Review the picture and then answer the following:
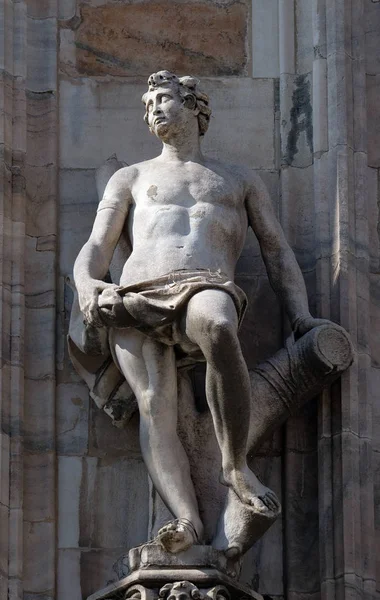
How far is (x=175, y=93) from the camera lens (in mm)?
12805

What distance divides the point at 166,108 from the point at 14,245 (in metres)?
0.97

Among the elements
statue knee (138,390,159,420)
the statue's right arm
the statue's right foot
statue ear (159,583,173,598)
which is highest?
the statue's right arm

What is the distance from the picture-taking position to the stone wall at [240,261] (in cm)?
1252

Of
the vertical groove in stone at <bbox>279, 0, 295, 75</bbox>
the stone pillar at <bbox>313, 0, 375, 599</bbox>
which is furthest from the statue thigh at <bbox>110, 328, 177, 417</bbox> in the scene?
the vertical groove in stone at <bbox>279, 0, 295, 75</bbox>

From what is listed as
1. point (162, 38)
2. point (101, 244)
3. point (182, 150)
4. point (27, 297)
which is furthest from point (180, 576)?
point (162, 38)

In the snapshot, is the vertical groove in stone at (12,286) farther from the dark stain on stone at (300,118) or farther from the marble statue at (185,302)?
the dark stain on stone at (300,118)

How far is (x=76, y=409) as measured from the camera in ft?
42.1

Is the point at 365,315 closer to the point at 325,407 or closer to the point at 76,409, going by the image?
the point at 325,407

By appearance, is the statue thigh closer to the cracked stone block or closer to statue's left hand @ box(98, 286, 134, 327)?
statue's left hand @ box(98, 286, 134, 327)

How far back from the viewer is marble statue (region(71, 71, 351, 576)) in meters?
12.1

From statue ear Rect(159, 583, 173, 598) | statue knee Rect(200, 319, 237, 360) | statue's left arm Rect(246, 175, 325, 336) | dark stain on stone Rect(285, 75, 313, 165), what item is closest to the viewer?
statue ear Rect(159, 583, 173, 598)

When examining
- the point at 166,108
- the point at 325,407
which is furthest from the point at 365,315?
the point at 166,108

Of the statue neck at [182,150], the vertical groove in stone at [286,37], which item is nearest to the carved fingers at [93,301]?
the statue neck at [182,150]

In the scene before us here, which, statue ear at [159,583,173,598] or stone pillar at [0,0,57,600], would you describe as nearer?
statue ear at [159,583,173,598]
